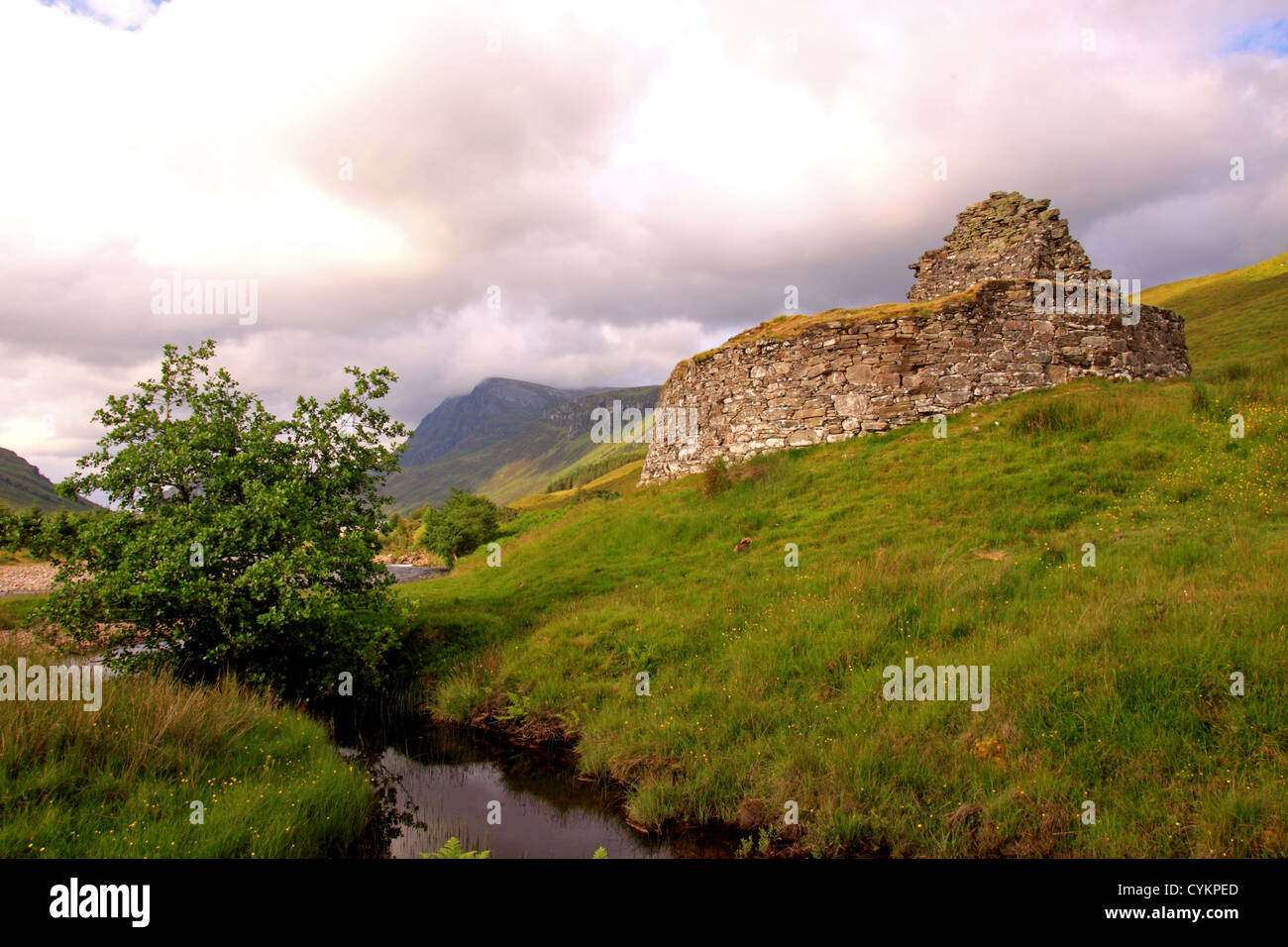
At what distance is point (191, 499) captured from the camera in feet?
40.3

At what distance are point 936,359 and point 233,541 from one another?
19820 mm

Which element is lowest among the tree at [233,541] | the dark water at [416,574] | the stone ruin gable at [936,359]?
the dark water at [416,574]

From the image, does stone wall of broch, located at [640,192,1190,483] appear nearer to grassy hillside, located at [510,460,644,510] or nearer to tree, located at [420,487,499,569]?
tree, located at [420,487,499,569]

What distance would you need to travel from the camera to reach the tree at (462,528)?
40531mm

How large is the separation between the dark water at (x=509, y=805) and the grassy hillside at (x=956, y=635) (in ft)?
1.52

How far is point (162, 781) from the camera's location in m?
7.04

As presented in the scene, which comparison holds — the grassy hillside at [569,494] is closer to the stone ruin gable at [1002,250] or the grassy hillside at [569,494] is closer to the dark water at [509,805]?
the stone ruin gable at [1002,250]

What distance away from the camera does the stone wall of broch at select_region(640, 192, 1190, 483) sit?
1977 cm

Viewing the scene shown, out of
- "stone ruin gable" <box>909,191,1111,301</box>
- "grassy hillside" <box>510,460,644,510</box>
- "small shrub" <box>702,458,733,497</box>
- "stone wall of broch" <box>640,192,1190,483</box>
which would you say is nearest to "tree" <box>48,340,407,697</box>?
"small shrub" <box>702,458,733,497</box>

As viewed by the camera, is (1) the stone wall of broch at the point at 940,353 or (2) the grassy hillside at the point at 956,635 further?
(1) the stone wall of broch at the point at 940,353

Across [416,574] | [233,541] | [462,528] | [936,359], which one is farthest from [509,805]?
[416,574]

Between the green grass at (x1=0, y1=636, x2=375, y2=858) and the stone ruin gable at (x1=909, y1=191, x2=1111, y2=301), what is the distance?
2490 cm

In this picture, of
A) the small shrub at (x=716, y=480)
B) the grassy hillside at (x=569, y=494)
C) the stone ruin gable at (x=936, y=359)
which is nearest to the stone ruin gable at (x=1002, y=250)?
the stone ruin gable at (x=936, y=359)
